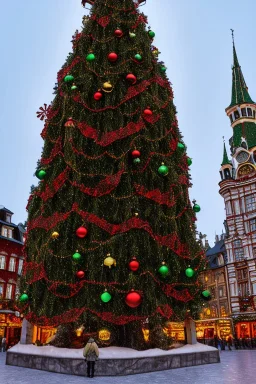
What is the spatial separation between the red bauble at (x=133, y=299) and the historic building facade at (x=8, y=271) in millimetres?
26801

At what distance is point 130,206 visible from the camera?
13398mm

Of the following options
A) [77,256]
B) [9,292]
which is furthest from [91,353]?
[9,292]

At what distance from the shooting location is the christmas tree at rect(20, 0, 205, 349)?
12.6 meters

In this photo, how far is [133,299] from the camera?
1137cm

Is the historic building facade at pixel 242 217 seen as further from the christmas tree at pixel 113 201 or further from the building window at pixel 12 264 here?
the christmas tree at pixel 113 201

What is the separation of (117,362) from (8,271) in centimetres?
3036

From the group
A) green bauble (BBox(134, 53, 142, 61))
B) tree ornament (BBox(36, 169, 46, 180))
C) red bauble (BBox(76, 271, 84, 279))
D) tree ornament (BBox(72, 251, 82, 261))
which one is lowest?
red bauble (BBox(76, 271, 84, 279))

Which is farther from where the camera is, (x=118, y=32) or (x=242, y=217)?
(x=242, y=217)

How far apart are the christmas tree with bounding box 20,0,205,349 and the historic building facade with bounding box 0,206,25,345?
24.4m

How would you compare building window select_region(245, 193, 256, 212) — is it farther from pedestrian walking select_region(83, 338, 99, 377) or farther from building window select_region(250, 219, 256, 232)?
pedestrian walking select_region(83, 338, 99, 377)

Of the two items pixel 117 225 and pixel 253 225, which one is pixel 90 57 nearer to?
pixel 117 225

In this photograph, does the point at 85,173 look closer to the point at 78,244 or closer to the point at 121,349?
the point at 78,244

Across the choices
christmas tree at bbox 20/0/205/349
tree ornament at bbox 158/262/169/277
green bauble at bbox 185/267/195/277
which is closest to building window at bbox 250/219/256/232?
christmas tree at bbox 20/0/205/349

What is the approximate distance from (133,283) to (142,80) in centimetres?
833
